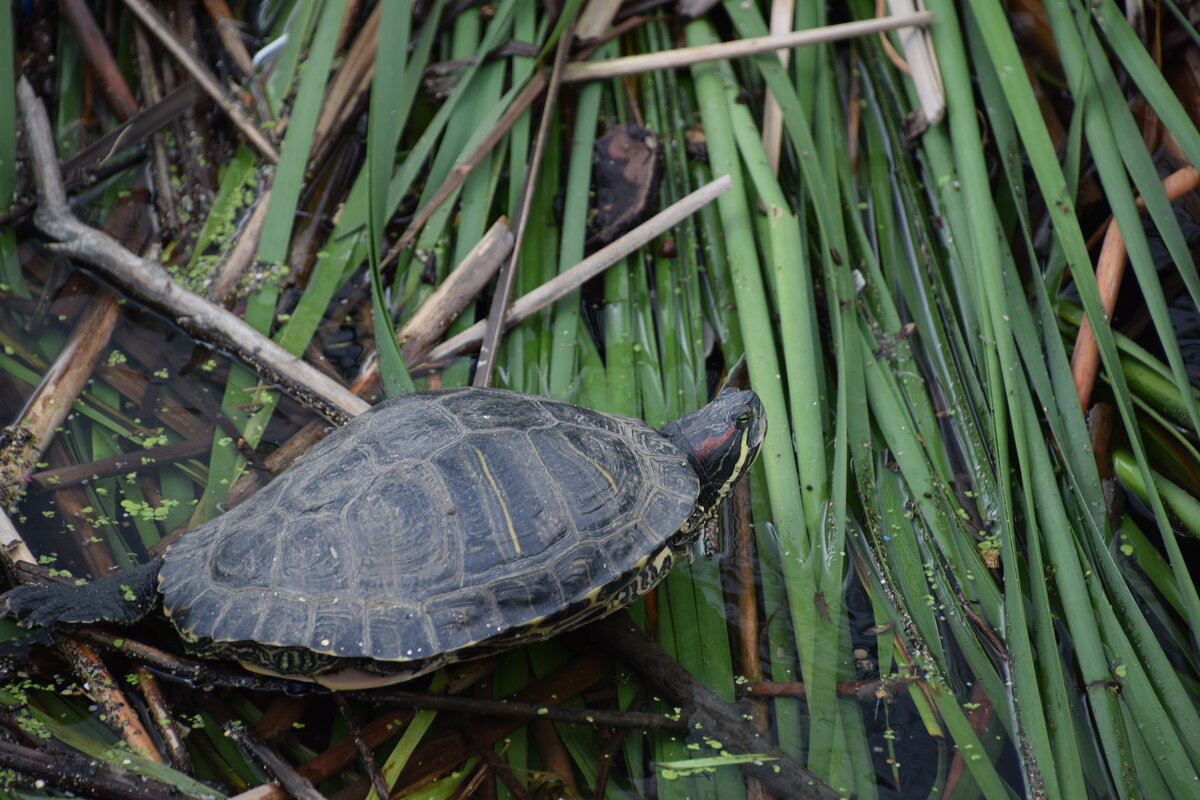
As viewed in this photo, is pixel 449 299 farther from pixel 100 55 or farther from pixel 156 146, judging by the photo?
pixel 100 55

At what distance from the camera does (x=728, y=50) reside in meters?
3.64

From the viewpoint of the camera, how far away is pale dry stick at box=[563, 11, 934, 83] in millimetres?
3525

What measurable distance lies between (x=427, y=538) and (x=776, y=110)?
→ 2.42m

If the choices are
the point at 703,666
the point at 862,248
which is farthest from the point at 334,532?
the point at 862,248

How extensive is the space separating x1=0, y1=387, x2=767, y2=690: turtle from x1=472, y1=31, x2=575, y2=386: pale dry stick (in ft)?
1.82

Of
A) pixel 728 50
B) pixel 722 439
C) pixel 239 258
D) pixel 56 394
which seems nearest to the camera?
pixel 722 439

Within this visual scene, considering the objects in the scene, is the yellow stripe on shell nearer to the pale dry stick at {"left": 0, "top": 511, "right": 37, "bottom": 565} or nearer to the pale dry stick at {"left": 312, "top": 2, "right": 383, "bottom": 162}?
the pale dry stick at {"left": 0, "top": 511, "right": 37, "bottom": 565}

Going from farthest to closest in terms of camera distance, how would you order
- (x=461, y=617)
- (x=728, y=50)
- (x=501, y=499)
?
(x=728, y=50), (x=501, y=499), (x=461, y=617)

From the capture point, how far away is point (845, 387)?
288cm

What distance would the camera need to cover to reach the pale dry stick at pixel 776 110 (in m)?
3.59

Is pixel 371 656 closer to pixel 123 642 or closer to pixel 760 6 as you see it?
pixel 123 642

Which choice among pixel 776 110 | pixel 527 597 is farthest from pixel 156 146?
pixel 527 597

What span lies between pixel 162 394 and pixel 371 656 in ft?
5.08

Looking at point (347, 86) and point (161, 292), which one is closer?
point (161, 292)
